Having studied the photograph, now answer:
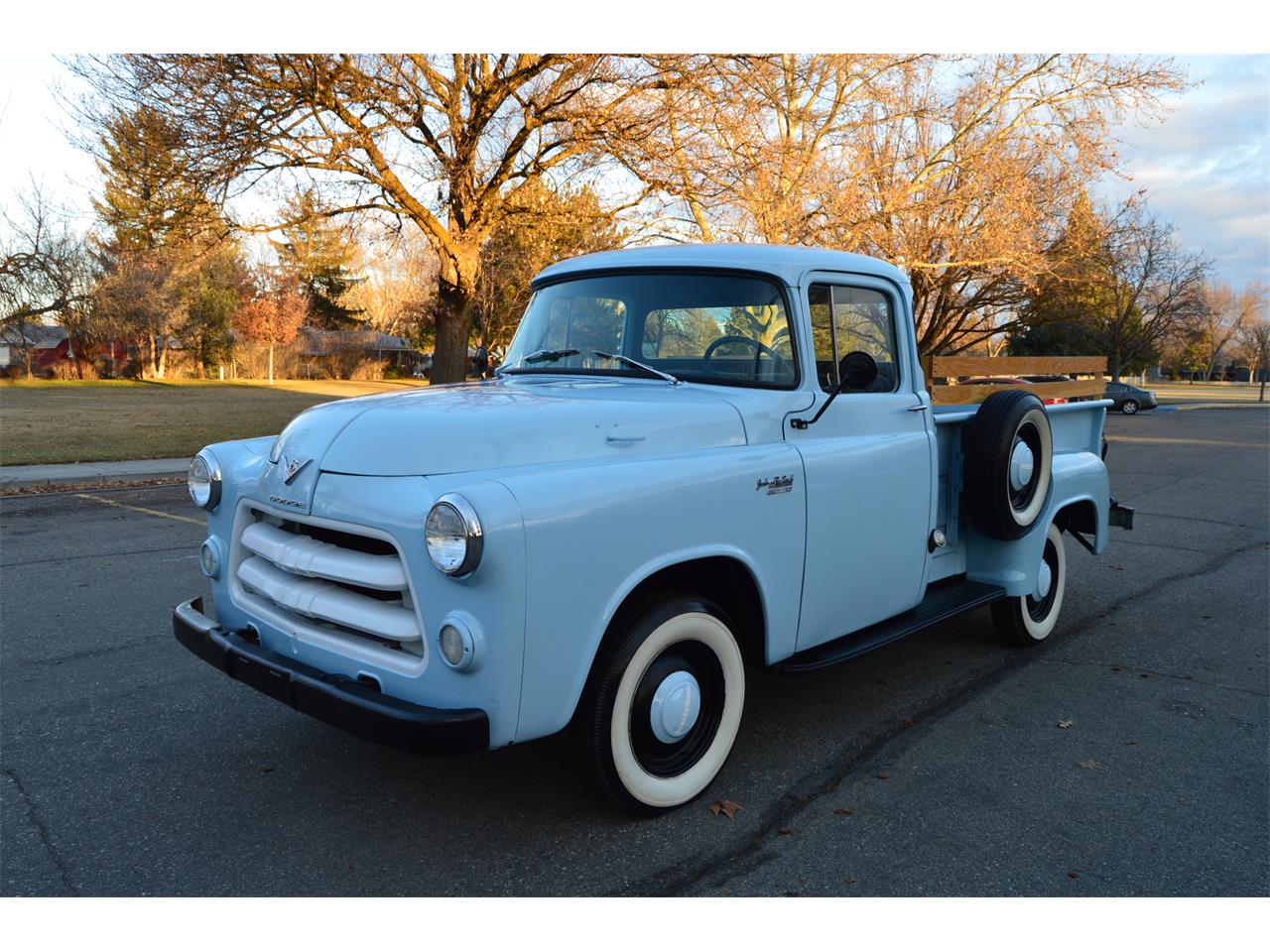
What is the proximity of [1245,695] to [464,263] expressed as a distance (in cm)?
1392

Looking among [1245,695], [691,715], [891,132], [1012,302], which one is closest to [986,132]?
[891,132]

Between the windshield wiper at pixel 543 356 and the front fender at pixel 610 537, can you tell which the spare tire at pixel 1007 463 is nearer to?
the front fender at pixel 610 537

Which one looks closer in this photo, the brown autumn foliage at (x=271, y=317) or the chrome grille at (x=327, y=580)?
the chrome grille at (x=327, y=580)

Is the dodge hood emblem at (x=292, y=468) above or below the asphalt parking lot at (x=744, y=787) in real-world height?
above

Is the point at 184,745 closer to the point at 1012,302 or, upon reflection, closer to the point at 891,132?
the point at 891,132

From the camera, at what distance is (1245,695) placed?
466cm

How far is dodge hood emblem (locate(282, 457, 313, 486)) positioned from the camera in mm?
3246

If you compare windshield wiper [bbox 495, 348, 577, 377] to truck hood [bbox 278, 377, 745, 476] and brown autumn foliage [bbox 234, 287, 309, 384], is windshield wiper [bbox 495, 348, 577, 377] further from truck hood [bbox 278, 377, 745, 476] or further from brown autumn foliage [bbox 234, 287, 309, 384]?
brown autumn foliage [bbox 234, 287, 309, 384]

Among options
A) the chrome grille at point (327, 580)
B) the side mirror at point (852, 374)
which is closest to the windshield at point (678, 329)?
the side mirror at point (852, 374)

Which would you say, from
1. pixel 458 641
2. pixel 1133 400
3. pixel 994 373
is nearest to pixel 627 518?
pixel 458 641

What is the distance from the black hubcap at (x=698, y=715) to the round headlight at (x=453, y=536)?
861 mm

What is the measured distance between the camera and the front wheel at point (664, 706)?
3049 mm

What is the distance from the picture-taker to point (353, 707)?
2.76 m

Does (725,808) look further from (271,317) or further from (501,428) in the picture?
(271,317)
